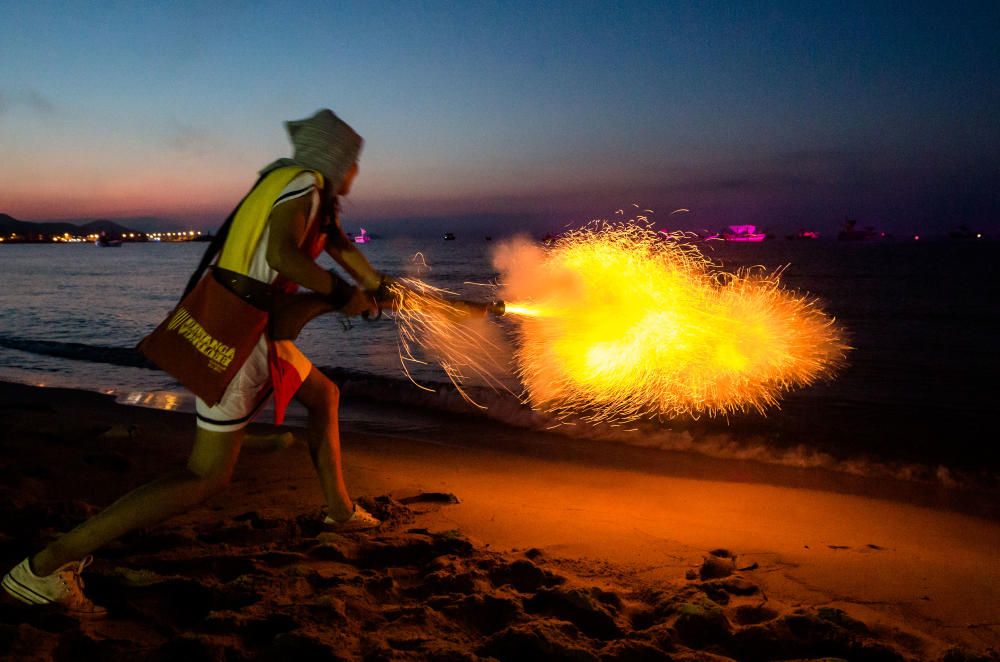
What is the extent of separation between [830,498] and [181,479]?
497 centimetres

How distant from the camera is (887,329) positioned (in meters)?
23.4

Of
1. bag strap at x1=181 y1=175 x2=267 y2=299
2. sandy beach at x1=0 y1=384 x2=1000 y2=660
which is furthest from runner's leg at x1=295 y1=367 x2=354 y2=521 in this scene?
bag strap at x1=181 y1=175 x2=267 y2=299

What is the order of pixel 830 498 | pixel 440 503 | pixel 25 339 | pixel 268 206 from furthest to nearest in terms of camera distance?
pixel 25 339 < pixel 830 498 < pixel 440 503 < pixel 268 206

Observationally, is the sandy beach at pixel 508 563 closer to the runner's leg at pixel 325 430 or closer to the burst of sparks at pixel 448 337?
the runner's leg at pixel 325 430

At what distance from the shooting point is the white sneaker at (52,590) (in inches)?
118

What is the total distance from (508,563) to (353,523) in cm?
108

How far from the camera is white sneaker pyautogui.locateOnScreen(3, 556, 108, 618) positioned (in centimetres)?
301

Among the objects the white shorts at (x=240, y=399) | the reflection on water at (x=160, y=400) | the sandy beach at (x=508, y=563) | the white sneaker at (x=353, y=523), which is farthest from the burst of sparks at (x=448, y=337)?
the reflection on water at (x=160, y=400)

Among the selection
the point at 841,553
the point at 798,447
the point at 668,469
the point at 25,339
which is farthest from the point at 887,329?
the point at 25,339

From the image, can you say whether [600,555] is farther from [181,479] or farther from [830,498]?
[830,498]

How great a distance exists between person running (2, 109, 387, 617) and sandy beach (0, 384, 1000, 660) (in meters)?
0.19

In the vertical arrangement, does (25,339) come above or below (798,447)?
below

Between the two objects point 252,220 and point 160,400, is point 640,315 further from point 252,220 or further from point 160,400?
point 160,400

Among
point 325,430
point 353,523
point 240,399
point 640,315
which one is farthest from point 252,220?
point 640,315
